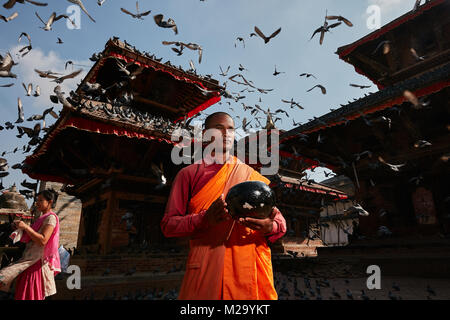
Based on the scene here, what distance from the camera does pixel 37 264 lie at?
3.19 meters

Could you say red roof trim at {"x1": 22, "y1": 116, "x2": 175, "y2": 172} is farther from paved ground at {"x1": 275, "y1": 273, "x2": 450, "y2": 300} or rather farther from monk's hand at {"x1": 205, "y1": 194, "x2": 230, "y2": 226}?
monk's hand at {"x1": 205, "y1": 194, "x2": 230, "y2": 226}

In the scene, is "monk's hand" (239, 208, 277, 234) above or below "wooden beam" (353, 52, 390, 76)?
below

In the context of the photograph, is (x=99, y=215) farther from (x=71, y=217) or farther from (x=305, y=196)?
(x=71, y=217)

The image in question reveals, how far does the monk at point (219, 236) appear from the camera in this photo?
62.1 inches

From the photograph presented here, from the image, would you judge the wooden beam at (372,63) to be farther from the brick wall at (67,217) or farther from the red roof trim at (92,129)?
the brick wall at (67,217)

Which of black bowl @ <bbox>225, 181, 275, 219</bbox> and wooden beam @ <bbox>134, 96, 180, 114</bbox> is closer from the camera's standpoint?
black bowl @ <bbox>225, 181, 275, 219</bbox>

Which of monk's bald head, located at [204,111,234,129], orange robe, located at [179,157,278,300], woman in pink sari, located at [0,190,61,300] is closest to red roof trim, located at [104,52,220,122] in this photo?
woman in pink sari, located at [0,190,61,300]

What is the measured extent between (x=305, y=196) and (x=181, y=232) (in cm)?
1356

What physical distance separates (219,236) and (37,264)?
2780mm

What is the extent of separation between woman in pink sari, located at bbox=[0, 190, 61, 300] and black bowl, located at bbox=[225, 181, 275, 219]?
280 centimetres

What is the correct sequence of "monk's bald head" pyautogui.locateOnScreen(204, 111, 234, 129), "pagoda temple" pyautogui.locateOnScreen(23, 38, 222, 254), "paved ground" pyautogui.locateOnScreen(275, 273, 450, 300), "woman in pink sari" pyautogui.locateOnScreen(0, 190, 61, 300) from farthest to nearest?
"pagoda temple" pyautogui.locateOnScreen(23, 38, 222, 254)
"paved ground" pyautogui.locateOnScreen(275, 273, 450, 300)
"woman in pink sari" pyautogui.locateOnScreen(0, 190, 61, 300)
"monk's bald head" pyautogui.locateOnScreen(204, 111, 234, 129)

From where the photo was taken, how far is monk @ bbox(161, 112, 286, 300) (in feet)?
5.17
